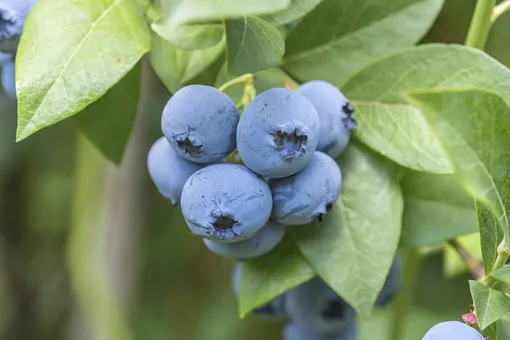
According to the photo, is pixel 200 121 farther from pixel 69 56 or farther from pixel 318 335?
pixel 318 335

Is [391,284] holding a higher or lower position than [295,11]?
lower

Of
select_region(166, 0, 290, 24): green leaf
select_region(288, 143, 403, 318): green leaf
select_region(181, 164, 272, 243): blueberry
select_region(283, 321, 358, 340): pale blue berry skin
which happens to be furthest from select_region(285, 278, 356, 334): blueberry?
select_region(166, 0, 290, 24): green leaf

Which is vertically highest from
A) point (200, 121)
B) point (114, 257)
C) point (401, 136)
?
point (200, 121)

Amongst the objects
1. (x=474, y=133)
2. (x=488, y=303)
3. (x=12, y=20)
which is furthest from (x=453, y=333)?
(x=12, y=20)

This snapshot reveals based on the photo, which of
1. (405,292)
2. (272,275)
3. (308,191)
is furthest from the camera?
(405,292)

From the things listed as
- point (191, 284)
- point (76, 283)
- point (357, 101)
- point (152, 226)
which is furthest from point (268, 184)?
point (191, 284)
